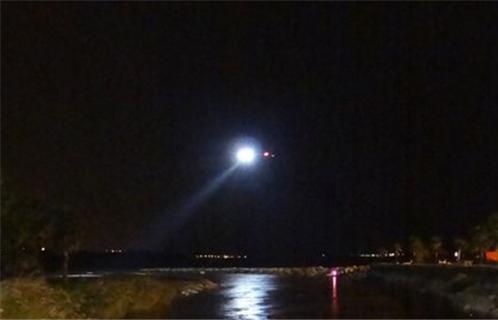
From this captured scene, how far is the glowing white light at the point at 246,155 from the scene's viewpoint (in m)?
16.7

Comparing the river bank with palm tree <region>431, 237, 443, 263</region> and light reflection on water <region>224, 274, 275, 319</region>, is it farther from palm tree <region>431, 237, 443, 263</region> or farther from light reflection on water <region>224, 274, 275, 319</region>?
palm tree <region>431, 237, 443, 263</region>

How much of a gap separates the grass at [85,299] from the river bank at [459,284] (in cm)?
2215

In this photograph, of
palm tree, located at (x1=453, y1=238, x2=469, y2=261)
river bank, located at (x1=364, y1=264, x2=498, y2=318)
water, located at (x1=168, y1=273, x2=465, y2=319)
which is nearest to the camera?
water, located at (x1=168, y1=273, x2=465, y2=319)

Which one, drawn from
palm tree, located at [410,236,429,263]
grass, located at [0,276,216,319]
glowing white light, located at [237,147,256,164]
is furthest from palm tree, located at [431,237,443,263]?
glowing white light, located at [237,147,256,164]

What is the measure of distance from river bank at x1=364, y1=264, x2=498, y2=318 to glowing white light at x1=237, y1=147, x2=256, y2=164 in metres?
41.7

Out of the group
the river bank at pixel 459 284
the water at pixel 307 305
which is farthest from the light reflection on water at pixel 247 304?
the river bank at pixel 459 284

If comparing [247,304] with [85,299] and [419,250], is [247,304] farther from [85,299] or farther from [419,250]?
[419,250]

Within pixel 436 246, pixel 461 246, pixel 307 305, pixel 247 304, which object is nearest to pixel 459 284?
pixel 307 305

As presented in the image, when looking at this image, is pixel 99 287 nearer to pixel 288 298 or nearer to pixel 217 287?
pixel 288 298

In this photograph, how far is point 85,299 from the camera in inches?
2203

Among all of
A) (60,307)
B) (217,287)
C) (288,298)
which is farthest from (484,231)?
(60,307)

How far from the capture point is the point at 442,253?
162 metres

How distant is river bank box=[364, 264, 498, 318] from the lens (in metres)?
61.7

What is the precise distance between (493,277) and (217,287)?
4302cm
